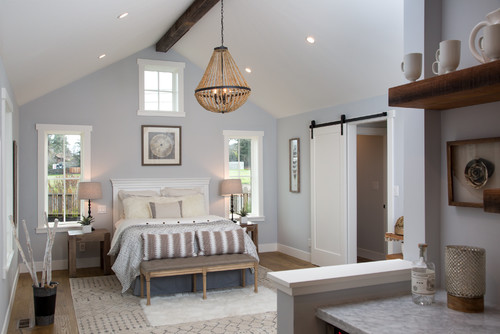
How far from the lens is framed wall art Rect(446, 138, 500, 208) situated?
1.83 metres

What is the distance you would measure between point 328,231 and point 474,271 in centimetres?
470

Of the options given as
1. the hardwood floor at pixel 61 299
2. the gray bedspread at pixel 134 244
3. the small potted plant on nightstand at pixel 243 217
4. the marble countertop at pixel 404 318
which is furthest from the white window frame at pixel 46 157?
the marble countertop at pixel 404 318

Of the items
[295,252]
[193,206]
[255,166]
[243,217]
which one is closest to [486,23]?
[193,206]

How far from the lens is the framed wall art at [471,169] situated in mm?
1834

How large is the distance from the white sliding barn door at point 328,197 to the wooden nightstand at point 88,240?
298cm

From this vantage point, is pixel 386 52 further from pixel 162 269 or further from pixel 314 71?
pixel 162 269

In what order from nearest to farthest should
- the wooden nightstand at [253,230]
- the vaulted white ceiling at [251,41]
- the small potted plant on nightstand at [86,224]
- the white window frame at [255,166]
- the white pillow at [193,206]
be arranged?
the vaulted white ceiling at [251,41], the small potted plant on nightstand at [86,224], the white pillow at [193,206], the wooden nightstand at [253,230], the white window frame at [255,166]

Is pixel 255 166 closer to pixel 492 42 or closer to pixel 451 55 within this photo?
pixel 451 55

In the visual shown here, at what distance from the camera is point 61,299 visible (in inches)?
198

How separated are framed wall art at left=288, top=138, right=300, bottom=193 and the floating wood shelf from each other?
17.2 feet

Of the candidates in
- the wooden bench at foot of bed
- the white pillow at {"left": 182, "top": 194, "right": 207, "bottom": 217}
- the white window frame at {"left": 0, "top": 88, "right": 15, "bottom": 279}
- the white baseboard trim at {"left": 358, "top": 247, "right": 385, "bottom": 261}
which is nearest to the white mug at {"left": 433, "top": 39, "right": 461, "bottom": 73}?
the white window frame at {"left": 0, "top": 88, "right": 15, "bottom": 279}

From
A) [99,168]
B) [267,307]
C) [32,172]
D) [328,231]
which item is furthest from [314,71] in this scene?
[32,172]

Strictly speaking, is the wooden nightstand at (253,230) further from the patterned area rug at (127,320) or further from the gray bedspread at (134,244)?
the patterned area rug at (127,320)

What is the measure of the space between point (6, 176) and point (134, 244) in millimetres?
1577
